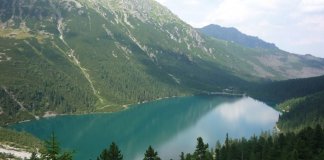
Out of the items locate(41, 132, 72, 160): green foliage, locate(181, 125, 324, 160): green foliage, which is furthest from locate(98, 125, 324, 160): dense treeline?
locate(41, 132, 72, 160): green foliage

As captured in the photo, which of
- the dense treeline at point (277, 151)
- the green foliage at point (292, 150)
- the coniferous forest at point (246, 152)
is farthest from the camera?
the green foliage at point (292, 150)

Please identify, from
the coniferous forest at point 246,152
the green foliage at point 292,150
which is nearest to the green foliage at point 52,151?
the coniferous forest at point 246,152

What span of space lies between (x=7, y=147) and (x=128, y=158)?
5812 centimetres

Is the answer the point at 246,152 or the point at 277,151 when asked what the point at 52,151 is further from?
the point at 246,152

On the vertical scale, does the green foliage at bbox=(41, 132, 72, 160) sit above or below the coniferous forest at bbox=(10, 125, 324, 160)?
above

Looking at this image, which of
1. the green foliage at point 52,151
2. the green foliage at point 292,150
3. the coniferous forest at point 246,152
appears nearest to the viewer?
the green foliage at point 52,151

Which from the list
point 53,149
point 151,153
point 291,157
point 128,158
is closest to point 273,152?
point 291,157

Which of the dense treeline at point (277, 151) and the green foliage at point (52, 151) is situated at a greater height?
the green foliage at point (52, 151)

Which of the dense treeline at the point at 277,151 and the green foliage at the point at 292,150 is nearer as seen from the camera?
the dense treeline at the point at 277,151

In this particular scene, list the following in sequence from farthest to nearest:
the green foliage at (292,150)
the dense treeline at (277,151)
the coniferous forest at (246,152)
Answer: the green foliage at (292,150), the dense treeline at (277,151), the coniferous forest at (246,152)

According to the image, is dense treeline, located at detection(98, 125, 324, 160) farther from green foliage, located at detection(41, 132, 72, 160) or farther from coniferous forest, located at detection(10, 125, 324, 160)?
green foliage, located at detection(41, 132, 72, 160)

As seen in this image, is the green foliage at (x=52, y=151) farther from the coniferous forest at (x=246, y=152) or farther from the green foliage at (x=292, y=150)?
the green foliage at (x=292, y=150)

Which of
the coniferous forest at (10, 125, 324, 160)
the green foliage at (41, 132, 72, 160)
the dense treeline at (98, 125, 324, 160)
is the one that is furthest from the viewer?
the dense treeline at (98, 125, 324, 160)

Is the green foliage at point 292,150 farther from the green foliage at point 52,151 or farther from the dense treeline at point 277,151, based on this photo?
the green foliage at point 52,151
